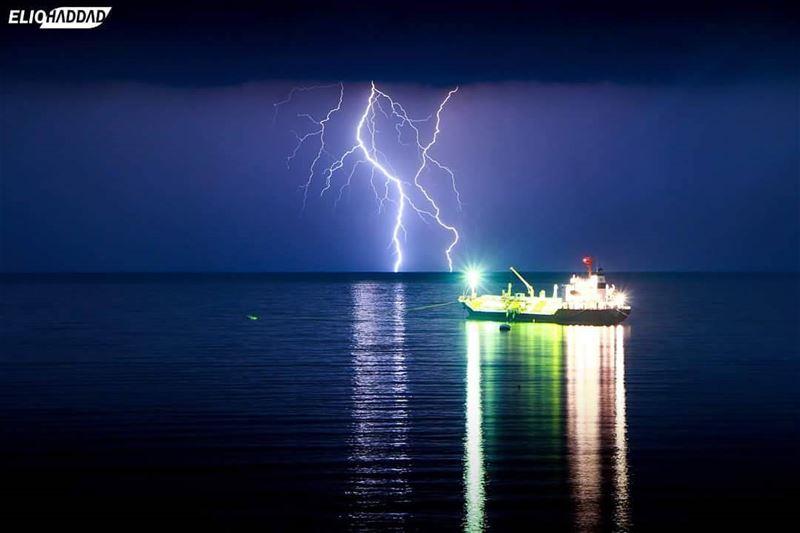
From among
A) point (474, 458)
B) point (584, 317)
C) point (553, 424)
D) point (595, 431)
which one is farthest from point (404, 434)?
point (584, 317)

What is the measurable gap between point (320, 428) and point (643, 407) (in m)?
10.4

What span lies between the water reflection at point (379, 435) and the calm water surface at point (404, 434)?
3.2 inches

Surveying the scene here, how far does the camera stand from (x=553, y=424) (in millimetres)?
32625

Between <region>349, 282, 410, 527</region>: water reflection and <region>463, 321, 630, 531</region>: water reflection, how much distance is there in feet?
4.83

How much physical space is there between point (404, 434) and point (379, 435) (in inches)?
25.3

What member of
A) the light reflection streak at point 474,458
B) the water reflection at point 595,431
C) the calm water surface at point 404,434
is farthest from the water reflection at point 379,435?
the water reflection at point 595,431

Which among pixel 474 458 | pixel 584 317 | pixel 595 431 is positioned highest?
pixel 584 317

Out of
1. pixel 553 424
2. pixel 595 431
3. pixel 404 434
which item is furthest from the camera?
pixel 553 424

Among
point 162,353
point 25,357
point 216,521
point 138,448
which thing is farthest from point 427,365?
point 216,521

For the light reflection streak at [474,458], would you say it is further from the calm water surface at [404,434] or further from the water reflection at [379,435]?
the water reflection at [379,435]

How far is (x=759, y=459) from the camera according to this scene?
27.0m

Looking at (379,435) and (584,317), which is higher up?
(584,317)

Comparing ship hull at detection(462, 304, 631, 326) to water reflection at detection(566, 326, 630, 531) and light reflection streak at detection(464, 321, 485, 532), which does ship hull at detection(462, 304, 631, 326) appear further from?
light reflection streak at detection(464, 321, 485, 532)

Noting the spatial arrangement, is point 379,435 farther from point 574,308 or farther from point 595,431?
point 574,308
